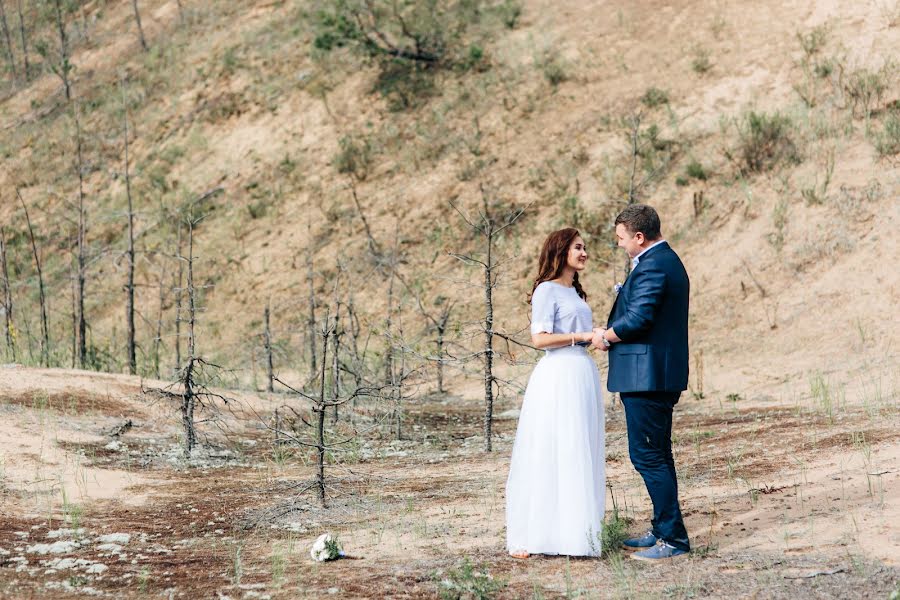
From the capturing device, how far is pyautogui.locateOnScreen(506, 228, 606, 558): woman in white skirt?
511cm

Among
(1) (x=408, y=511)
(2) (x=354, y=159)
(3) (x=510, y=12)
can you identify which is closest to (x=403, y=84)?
(2) (x=354, y=159)

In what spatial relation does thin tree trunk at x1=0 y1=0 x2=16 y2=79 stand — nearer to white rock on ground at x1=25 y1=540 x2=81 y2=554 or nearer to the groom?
white rock on ground at x1=25 y1=540 x2=81 y2=554

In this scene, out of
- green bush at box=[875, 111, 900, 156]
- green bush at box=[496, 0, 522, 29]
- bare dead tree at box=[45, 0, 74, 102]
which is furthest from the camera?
green bush at box=[496, 0, 522, 29]

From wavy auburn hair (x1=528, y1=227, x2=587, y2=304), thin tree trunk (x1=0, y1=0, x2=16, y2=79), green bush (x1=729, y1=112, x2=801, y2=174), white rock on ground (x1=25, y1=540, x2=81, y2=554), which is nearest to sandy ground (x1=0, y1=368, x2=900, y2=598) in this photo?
white rock on ground (x1=25, y1=540, x2=81, y2=554)

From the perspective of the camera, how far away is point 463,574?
487cm

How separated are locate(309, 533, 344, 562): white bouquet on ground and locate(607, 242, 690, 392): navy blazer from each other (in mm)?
1832

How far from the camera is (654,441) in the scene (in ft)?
16.2

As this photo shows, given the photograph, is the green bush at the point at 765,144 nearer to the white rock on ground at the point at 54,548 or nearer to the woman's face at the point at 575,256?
the woman's face at the point at 575,256

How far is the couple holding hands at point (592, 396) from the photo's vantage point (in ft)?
16.1

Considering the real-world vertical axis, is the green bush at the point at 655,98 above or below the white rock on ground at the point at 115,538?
above

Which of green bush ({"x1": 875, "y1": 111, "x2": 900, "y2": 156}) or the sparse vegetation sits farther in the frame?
the sparse vegetation

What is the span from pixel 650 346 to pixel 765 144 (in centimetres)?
1332

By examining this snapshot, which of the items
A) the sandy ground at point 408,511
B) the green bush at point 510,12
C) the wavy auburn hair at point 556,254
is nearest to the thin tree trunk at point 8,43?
the green bush at point 510,12

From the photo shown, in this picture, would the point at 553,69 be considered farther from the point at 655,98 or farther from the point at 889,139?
the point at 889,139
